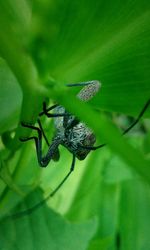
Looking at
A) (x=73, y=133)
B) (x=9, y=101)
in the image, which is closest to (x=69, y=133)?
(x=73, y=133)

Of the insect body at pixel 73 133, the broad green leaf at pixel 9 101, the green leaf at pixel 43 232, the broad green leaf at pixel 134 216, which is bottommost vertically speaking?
the broad green leaf at pixel 134 216

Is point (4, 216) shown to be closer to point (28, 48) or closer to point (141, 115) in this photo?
point (141, 115)

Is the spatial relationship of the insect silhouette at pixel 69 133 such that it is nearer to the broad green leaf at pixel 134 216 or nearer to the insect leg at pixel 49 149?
the insect leg at pixel 49 149

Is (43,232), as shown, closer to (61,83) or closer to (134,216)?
(61,83)

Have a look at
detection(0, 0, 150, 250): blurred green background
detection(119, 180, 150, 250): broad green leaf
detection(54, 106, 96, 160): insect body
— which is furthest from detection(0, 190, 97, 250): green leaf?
detection(119, 180, 150, 250): broad green leaf

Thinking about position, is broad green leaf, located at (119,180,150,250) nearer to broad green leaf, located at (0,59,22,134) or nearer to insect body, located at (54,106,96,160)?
insect body, located at (54,106,96,160)

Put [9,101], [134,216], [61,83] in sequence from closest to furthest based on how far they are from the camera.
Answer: [61,83], [9,101], [134,216]

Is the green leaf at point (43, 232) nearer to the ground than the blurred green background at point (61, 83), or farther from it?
nearer to the ground

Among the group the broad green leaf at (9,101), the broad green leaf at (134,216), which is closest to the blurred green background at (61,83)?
the broad green leaf at (9,101)

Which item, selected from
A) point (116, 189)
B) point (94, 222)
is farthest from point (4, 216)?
point (116, 189)
